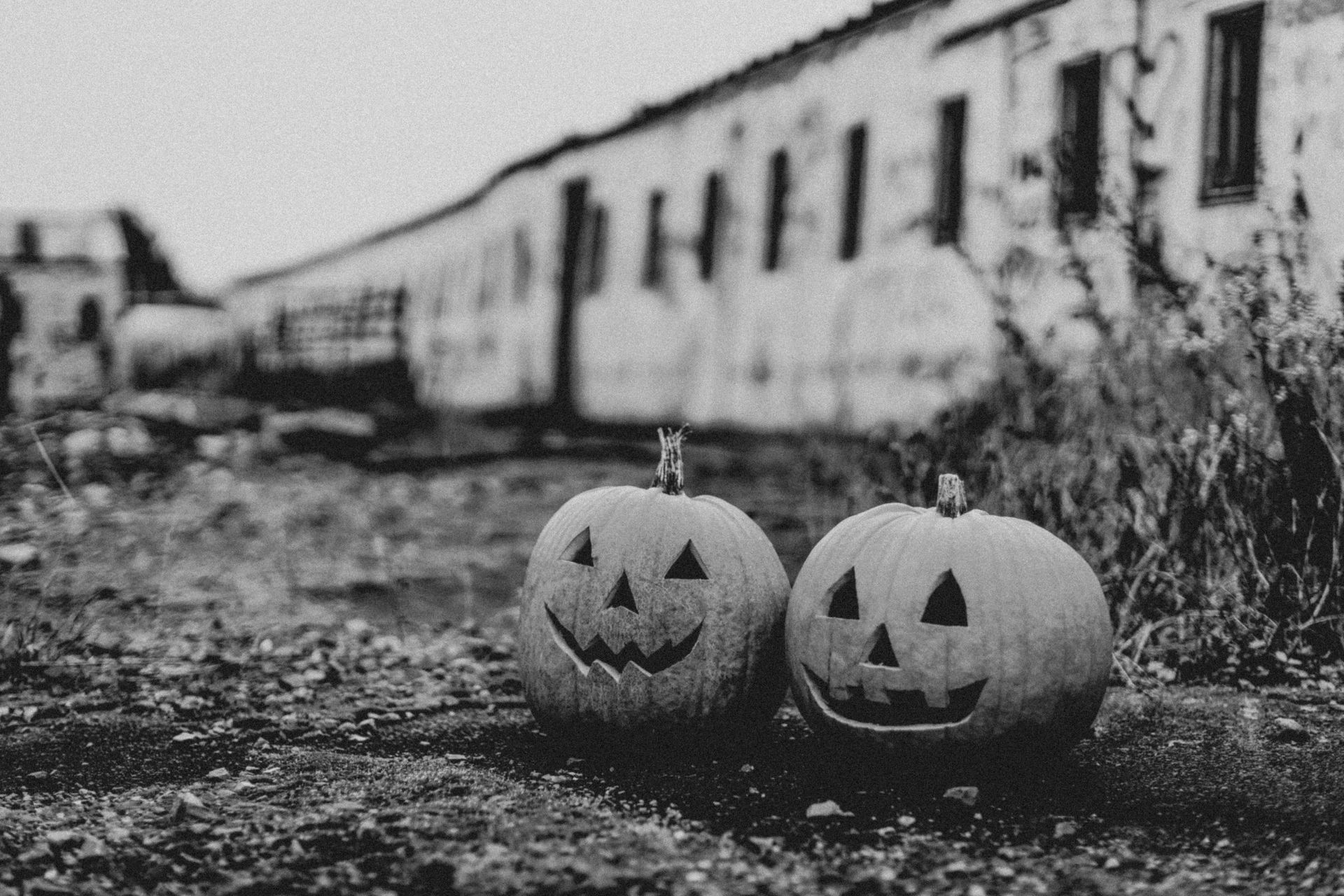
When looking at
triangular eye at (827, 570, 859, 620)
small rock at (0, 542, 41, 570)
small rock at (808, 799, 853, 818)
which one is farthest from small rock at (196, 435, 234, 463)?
small rock at (808, 799, 853, 818)

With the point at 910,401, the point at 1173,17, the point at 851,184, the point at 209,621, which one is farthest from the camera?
the point at 851,184

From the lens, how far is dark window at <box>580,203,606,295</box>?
1828cm

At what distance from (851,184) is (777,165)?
157 cm

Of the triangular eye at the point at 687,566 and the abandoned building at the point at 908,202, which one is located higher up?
the abandoned building at the point at 908,202

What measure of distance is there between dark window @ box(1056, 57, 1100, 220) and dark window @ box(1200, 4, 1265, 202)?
2.56 feet

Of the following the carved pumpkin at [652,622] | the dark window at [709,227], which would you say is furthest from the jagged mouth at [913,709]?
the dark window at [709,227]

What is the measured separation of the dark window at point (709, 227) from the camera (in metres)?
15.2

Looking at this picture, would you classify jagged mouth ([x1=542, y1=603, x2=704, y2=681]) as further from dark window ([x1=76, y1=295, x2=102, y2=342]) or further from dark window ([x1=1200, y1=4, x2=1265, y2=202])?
dark window ([x1=76, y1=295, x2=102, y2=342])

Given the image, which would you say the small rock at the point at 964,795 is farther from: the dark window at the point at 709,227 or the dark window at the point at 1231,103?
the dark window at the point at 709,227

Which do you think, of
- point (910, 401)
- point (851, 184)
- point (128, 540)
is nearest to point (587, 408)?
point (851, 184)

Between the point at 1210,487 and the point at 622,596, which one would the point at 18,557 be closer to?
the point at 622,596

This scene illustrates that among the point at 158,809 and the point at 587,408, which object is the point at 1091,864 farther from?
the point at 587,408

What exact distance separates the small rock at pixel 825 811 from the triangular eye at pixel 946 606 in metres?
0.61

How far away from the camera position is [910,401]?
10906mm
